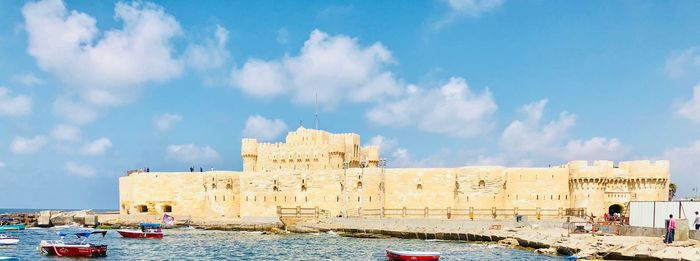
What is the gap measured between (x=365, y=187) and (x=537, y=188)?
13647mm

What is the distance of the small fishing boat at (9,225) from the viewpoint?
213 ft

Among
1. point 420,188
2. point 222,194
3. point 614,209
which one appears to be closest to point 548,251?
point 614,209

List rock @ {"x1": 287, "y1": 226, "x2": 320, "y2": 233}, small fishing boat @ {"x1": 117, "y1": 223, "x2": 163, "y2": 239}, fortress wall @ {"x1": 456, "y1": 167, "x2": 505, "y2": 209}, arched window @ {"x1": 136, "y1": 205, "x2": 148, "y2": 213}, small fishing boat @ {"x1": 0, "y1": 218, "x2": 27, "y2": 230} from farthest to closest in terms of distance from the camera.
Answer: arched window @ {"x1": 136, "y1": 205, "x2": 148, "y2": 213} < small fishing boat @ {"x1": 0, "y1": 218, "x2": 27, "y2": 230} < fortress wall @ {"x1": 456, "y1": 167, "x2": 505, "y2": 209} < rock @ {"x1": 287, "y1": 226, "x2": 320, "y2": 233} < small fishing boat @ {"x1": 117, "y1": 223, "x2": 163, "y2": 239}

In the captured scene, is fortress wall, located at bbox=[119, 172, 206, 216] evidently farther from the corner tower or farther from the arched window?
the corner tower

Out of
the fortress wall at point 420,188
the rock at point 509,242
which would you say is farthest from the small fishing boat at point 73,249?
the fortress wall at point 420,188

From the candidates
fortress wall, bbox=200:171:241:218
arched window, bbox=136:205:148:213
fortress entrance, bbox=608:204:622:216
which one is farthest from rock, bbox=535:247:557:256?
arched window, bbox=136:205:148:213

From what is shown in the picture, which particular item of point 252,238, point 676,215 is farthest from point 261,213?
point 676,215

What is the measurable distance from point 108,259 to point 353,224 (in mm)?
20365

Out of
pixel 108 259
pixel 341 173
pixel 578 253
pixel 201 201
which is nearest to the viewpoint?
pixel 578 253

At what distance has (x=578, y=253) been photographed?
3472 cm

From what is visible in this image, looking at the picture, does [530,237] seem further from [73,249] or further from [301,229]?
[73,249]

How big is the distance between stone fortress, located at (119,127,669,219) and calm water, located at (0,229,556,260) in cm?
868

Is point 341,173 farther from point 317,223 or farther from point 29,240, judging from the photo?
point 29,240

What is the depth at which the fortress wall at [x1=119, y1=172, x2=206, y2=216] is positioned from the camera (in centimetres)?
6788
